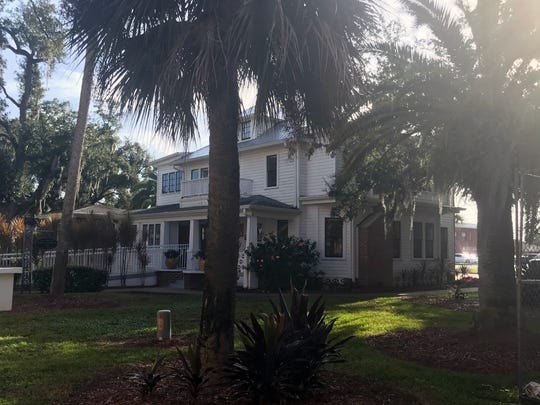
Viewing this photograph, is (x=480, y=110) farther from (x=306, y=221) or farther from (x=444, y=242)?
(x=444, y=242)

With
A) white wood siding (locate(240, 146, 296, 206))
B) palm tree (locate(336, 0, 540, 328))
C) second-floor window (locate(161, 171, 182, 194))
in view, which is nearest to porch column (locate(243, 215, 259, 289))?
white wood siding (locate(240, 146, 296, 206))

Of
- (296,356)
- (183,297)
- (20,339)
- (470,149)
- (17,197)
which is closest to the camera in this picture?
(296,356)

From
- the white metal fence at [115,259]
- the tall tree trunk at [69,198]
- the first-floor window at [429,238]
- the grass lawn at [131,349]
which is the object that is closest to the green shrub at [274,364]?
the grass lawn at [131,349]

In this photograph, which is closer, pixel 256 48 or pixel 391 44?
pixel 256 48

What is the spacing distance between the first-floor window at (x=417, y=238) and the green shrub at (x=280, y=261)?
669cm

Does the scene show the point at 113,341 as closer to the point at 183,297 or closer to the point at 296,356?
the point at 296,356

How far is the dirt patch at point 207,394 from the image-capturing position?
5293 mm

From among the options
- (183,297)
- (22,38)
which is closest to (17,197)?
(22,38)

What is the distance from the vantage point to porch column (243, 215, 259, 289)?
67.5 ft

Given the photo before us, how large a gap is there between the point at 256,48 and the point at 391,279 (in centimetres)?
1834

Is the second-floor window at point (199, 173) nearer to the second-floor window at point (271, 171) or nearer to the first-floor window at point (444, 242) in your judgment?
the second-floor window at point (271, 171)

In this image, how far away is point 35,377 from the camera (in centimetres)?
656

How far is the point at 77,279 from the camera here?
60.8ft

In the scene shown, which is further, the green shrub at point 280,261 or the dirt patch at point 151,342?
the green shrub at point 280,261
